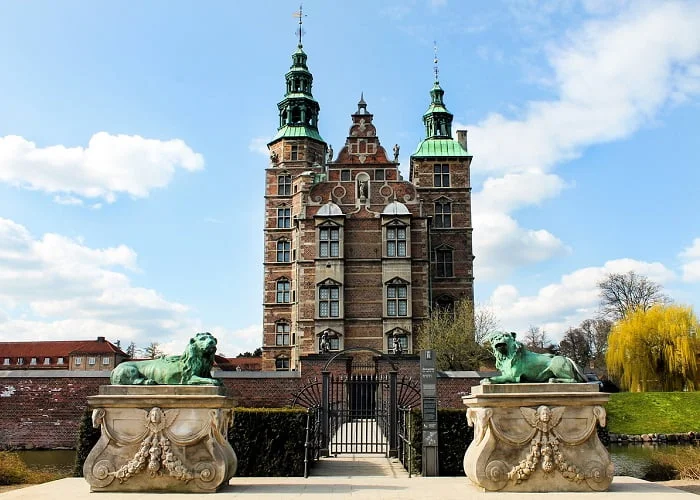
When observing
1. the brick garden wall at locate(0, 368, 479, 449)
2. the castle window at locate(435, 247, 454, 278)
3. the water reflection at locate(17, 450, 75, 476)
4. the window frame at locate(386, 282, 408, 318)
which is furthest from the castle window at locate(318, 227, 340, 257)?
the water reflection at locate(17, 450, 75, 476)

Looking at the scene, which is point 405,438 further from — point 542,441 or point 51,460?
point 51,460

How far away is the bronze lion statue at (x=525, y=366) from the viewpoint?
9508 mm

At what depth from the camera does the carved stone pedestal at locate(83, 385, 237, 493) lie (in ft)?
29.2

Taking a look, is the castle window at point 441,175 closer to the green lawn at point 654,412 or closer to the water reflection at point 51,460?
the green lawn at point 654,412

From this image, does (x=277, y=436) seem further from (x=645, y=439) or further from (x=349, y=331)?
(x=349, y=331)

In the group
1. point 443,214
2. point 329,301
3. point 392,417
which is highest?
point 443,214

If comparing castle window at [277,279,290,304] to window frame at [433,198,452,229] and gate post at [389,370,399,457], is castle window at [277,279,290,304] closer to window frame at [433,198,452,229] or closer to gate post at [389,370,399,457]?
window frame at [433,198,452,229]

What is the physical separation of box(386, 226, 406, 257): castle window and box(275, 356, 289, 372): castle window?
363 inches

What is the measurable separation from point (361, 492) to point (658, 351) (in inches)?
1210

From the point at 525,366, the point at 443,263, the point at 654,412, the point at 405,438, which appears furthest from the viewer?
the point at 443,263

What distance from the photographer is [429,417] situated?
1290 cm

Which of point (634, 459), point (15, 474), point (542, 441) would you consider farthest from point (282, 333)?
point (542, 441)

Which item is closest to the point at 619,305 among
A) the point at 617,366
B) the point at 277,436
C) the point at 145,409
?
the point at 617,366

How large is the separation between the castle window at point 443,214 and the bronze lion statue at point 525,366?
32.9 m
